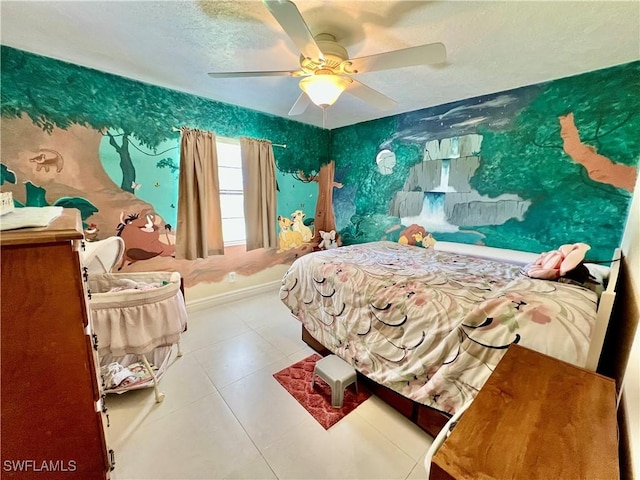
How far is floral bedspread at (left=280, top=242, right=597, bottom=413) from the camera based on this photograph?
1.20m

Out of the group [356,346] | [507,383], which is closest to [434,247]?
[356,346]

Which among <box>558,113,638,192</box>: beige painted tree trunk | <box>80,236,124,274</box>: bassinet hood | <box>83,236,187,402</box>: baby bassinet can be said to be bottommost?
<box>83,236,187,402</box>: baby bassinet

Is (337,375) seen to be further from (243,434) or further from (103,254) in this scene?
(103,254)

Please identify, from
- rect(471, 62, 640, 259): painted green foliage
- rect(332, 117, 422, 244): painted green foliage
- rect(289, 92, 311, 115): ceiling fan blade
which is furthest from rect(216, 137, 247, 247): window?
rect(471, 62, 640, 259): painted green foliage

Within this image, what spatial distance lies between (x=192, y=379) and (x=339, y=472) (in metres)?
1.22

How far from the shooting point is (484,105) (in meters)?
2.52

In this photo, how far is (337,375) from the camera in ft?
5.54

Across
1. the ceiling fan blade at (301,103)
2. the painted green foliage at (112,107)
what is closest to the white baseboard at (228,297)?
the painted green foliage at (112,107)

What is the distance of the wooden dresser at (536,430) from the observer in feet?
1.79

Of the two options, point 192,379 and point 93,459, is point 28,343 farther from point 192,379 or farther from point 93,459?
point 192,379

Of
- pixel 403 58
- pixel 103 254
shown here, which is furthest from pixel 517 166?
pixel 103 254

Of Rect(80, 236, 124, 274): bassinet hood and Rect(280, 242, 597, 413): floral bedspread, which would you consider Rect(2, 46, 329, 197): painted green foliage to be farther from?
Rect(280, 242, 597, 413): floral bedspread

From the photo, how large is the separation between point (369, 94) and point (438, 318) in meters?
1.58

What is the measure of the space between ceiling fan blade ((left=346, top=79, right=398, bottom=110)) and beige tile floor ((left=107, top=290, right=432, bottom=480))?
2.15 meters
